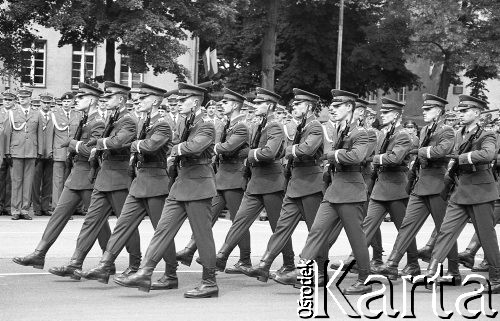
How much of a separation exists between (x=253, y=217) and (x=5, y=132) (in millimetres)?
8452

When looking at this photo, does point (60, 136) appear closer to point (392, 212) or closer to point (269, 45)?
point (392, 212)

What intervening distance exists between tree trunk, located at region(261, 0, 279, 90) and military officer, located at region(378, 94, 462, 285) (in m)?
25.1

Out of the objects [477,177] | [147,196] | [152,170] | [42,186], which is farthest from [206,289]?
[42,186]

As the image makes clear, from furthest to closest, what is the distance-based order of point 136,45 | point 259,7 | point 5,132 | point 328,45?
point 328,45, point 259,7, point 136,45, point 5,132

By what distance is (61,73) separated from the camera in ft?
150

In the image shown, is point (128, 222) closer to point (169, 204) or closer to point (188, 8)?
point (169, 204)

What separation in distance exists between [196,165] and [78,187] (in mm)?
1902

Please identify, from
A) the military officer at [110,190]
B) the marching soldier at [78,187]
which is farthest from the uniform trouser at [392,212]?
the marching soldier at [78,187]

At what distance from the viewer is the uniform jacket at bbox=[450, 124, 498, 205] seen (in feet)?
39.0

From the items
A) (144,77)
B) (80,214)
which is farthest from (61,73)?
(80,214)

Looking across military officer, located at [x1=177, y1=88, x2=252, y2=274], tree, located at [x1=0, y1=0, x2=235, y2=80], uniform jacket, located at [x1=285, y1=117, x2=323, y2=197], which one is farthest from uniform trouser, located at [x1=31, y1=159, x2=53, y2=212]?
tree, located at [x1=0, y1=0, x2=235, y2=80]

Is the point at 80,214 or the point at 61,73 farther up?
the point at 61,73

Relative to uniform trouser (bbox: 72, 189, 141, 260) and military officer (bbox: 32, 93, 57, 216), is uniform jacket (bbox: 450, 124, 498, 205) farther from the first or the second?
military officer (bbox: 32, 93, 57, 216)

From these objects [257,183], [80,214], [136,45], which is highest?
[136,45]
